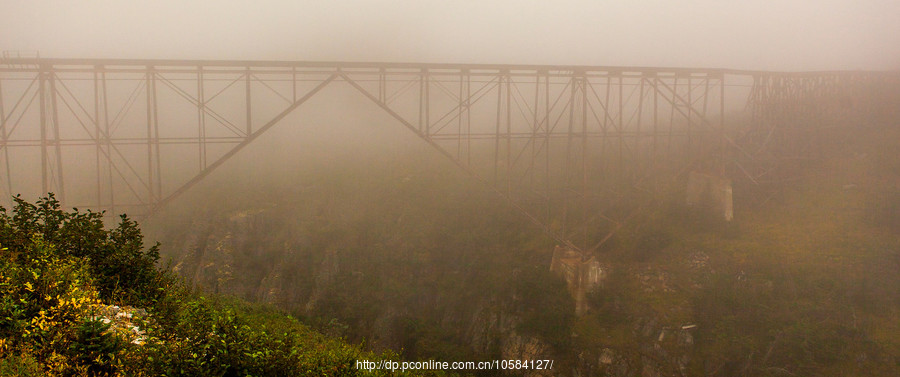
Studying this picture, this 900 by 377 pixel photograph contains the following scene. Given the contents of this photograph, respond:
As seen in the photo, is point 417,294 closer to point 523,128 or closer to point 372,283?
point 372,283

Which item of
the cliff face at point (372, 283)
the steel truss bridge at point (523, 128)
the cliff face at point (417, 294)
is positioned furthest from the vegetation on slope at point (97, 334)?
the cliff face at point (372, 283)

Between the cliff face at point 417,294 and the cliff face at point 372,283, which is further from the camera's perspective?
the cliff face at point 372,283

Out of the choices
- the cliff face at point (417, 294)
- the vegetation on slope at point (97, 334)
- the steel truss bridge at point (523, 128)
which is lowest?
the cliff face at point (417, 294)

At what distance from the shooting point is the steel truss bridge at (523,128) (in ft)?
76.6

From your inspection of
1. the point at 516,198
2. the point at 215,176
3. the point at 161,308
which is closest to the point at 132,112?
the point at 215,176

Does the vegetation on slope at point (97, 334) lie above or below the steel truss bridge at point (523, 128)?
below

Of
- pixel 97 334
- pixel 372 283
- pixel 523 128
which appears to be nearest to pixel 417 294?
pixel 372 283

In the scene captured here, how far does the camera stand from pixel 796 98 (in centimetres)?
3831

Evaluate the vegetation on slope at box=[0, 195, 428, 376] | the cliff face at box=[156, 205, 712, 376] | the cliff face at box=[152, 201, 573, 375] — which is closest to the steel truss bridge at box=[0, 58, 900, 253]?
the cliff face at box=[156, 205, 712, 376]

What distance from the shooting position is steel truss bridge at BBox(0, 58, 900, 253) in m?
23.4

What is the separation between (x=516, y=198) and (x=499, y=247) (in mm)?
4651

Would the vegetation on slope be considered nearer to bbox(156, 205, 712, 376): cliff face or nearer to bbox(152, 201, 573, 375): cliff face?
bbox(156, 205, 712, 376): cliff face

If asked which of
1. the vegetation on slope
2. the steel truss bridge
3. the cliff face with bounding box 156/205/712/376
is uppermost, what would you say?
the steel truss bridge

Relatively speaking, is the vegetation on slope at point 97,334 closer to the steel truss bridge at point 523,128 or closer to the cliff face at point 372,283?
the steel truss bridge at point 523,128
